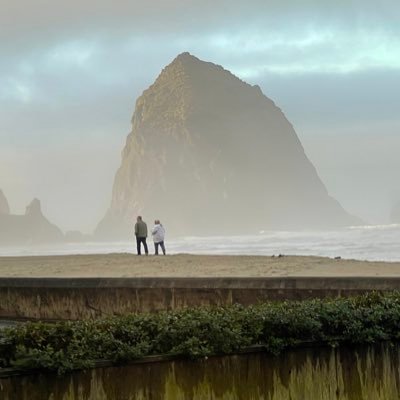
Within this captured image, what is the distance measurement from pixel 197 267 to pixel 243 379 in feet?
81.6

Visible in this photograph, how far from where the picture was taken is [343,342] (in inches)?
323

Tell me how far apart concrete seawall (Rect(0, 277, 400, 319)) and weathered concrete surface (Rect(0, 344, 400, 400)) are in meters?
3.76

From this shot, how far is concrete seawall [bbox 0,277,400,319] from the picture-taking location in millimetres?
12641

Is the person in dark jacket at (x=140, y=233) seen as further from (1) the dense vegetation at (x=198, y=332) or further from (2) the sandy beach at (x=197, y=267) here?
(1) the dense vegetation at (x=198, y=332)

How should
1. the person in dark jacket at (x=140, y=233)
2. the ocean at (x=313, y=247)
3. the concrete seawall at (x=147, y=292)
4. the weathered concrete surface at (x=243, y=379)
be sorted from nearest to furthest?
1. the weathered concrete surface at (x=243, y=379)
2. the concrete seawall at (x=147, y=292)
3. the person in dark jacket at (x=140, y=233)
4. the ocean at (x=313, y=247)

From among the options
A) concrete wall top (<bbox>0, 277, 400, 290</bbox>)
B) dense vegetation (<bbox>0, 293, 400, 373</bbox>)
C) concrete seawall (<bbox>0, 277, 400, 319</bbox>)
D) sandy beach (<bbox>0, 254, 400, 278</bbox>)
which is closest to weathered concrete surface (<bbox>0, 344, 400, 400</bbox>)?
dense vegetation (<bbox>0, 293, 400, 373</bbox>)

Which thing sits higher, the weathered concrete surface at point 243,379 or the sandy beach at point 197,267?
the sandy beach at point 197,267

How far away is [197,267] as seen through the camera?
32281mm

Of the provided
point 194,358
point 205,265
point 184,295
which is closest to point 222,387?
point 194,358

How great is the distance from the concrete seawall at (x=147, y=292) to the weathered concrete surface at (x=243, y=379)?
376 centimetres

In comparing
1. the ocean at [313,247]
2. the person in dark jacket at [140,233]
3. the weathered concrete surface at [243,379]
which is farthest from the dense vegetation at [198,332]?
the ocean at [313,247]

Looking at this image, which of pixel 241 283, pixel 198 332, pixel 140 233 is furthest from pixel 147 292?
pixel 140 233

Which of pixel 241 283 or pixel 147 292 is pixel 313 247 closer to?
pixel 147 292

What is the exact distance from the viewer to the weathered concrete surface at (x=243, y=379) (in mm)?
6711
